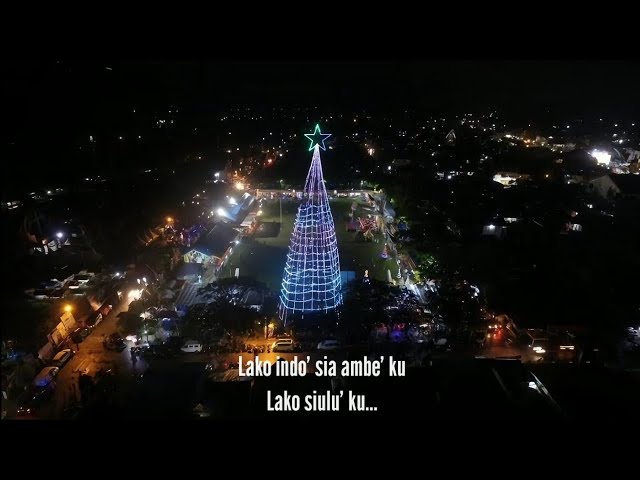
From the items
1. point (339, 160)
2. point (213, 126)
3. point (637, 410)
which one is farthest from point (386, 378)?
point (213, 126)

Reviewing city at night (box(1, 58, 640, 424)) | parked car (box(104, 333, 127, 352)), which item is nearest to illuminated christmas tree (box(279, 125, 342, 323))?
city at night (box(1, 58, 640, 424))

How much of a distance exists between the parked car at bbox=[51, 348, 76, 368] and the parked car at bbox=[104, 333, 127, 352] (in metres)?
0.45

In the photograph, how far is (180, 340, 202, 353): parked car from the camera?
5711 mm

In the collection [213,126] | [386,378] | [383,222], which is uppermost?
[213,126]

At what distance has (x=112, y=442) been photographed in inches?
78.6

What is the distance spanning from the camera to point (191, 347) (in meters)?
5.71

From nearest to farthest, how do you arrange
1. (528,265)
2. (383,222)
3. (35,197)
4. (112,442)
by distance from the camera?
1. (112,442)
2. (528,265)
3. (35,197)
4. (383,222)

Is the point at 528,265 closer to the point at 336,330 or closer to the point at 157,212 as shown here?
the point at 336,330

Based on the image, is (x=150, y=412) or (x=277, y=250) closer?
(x=150, y=412)

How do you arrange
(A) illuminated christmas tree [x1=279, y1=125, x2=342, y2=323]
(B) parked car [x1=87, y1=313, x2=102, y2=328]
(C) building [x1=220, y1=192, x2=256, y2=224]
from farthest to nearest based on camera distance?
(C) building [x1=220, y1=192, x2=256, y2=224] → (B) parked car [x1=87, y1=313, x2=102, y2=328] → (A) illuminated christmas tree [x1=279, y1=125, x2=342, y2=323]

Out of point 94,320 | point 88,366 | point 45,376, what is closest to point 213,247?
point 94,320

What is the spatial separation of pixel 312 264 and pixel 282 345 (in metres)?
1.35

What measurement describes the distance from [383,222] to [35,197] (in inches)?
328

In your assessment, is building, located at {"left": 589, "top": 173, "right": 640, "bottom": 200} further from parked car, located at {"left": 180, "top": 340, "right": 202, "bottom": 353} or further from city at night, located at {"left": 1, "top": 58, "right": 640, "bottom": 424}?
parked car, located at {"left": 180, "top": 340, "right": 202, "bottom": 353}
